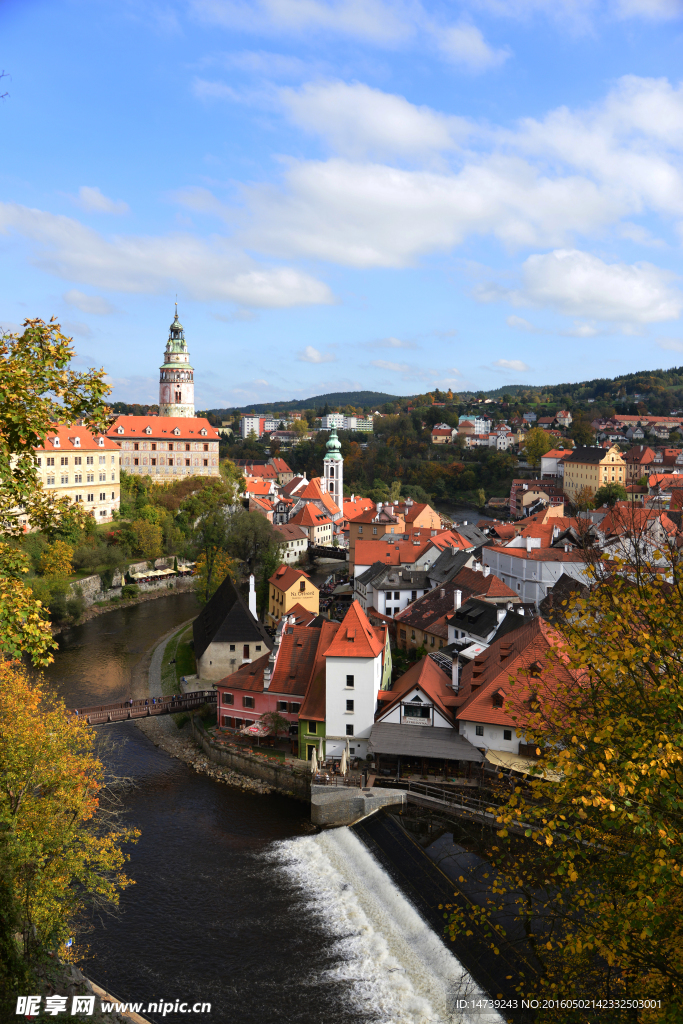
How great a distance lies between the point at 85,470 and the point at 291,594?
2714cm

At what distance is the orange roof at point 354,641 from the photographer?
76.1ft

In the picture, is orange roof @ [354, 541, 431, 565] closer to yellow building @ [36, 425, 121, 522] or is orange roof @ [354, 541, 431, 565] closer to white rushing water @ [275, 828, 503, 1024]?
yellow building @ [36, 425, 121, 522]

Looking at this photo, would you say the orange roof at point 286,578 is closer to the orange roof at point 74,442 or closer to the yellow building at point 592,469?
the orange roof at point 74,442

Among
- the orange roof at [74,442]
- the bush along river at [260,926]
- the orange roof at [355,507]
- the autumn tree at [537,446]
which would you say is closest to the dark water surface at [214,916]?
the bush along river at [260,926]

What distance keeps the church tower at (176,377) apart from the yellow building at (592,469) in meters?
46.0

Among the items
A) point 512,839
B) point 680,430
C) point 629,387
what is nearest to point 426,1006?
point 512,839

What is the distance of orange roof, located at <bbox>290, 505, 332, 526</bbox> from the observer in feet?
228

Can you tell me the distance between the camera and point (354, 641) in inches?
928

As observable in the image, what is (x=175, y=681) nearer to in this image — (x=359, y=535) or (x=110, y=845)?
(x=110, y=845)

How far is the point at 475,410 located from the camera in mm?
168625

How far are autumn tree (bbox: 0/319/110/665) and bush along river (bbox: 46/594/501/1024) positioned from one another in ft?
35.4

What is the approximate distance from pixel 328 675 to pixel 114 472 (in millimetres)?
41627

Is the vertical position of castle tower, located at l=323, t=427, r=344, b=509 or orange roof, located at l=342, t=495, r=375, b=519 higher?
castle tower, located at l=323, t=427, r=344, b=509

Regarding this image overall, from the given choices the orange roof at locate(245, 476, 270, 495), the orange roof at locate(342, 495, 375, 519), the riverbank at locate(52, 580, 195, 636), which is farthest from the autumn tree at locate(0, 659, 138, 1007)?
the orange roof at locate(245, 476, 270, 495)
